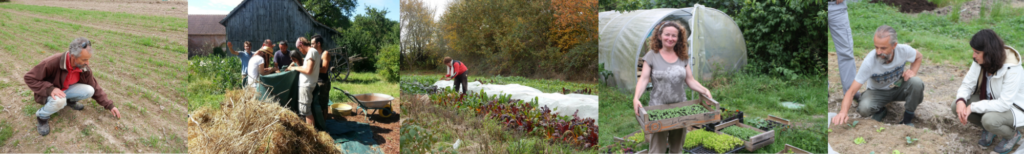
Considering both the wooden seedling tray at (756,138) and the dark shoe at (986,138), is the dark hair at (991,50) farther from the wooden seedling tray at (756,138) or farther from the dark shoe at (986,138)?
the wooden seedling tray at (756,138)

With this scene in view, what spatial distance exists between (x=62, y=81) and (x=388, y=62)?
2902 millimetres

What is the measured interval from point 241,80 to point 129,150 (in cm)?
172

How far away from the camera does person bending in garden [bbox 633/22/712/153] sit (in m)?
4.43

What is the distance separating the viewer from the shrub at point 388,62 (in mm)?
4723

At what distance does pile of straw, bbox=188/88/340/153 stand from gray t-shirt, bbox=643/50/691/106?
2998 mm

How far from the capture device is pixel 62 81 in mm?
4656

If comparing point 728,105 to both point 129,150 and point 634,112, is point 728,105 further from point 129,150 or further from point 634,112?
point 129,150

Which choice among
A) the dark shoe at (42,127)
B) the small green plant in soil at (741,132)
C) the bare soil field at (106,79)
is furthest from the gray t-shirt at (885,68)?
the dark shoe at (42,127)

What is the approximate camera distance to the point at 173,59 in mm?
5625

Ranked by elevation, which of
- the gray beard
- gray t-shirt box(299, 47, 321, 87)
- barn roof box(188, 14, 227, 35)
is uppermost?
barn roof box(188, 14, 227, 35)

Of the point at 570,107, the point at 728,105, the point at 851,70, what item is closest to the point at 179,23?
the point at 570,107

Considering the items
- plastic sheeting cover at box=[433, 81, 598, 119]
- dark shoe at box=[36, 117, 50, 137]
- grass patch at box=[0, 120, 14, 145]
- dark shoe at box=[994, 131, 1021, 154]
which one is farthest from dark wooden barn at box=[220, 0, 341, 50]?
dark shoe at box=[994, 131, 1021, 154]

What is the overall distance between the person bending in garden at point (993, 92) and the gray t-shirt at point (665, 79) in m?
2.48

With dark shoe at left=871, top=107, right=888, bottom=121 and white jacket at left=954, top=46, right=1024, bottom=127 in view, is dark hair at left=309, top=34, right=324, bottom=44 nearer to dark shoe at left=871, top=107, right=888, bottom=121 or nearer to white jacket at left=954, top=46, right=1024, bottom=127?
dark shoe at left=871, top=107, right=888, bottom=121
